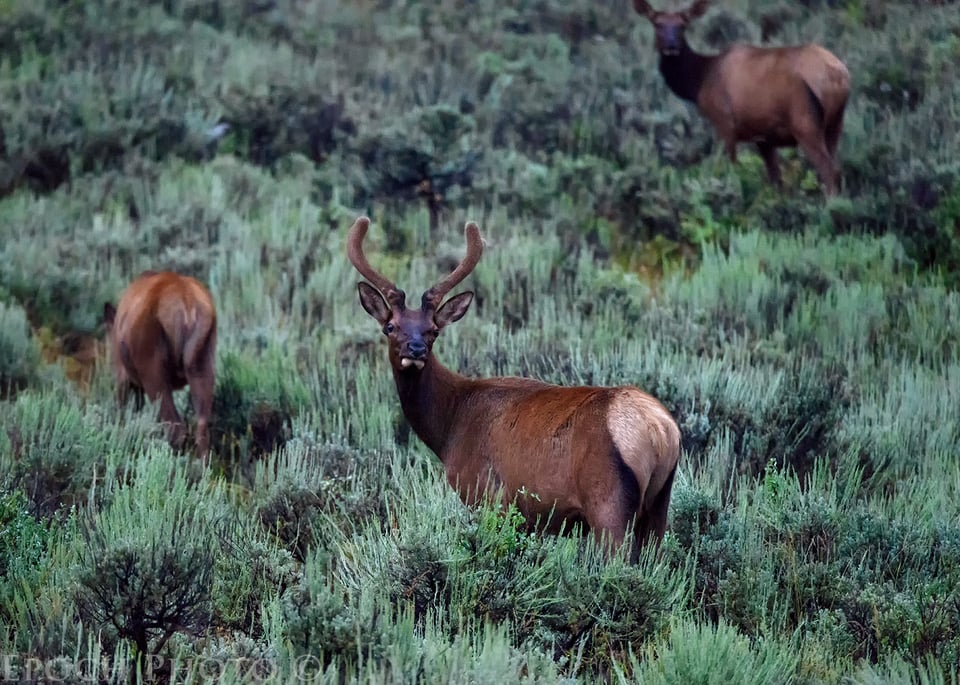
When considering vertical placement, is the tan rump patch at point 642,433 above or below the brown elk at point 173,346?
above

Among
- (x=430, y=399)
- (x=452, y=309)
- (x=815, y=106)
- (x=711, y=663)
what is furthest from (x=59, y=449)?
(x=815, y=106)

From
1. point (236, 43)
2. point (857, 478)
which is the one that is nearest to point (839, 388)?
point (857, 478)

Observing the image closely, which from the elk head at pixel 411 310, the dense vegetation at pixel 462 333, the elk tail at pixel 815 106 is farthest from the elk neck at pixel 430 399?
the elk tail at pixel 815 106

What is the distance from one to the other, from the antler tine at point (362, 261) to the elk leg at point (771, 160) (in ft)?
24.2

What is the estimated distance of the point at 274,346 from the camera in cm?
1061

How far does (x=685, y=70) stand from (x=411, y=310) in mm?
9291

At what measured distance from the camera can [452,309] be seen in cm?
784

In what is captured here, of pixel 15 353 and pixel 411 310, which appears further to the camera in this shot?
pixel 15 353

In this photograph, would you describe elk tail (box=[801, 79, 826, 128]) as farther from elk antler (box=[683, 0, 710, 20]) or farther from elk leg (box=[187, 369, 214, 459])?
elk leg (box=[187, 369, 214, 459])

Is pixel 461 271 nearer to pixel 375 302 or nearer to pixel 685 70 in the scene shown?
pixel 375 302

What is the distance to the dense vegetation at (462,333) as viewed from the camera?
18.9ft

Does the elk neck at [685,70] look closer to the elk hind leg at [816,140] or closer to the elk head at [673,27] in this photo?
the elk head at [673,27]

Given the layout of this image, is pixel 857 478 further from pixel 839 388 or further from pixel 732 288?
pixel 732 288

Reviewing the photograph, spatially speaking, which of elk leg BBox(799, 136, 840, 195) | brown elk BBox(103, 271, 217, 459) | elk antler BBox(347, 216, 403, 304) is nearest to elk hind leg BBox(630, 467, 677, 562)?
elk antler BBox(347, 216, 403, 304)
